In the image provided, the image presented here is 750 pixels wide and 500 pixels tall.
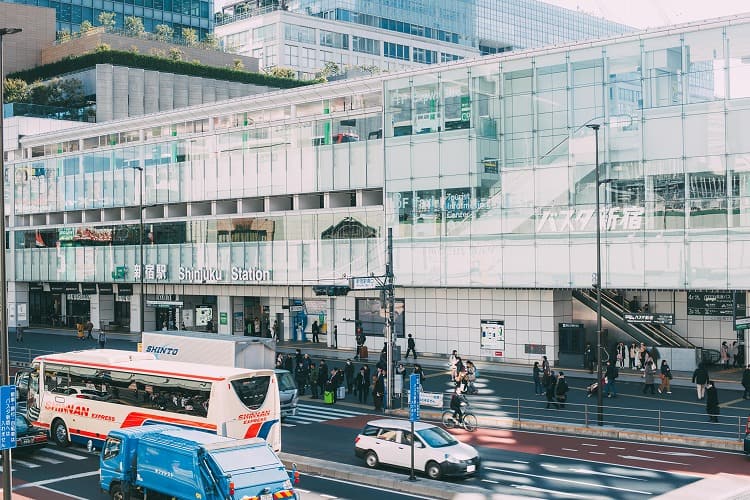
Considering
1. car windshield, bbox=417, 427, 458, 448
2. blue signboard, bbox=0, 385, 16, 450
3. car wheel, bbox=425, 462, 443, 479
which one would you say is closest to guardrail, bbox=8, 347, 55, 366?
car windshield, bbox=417, 427, 458, 448

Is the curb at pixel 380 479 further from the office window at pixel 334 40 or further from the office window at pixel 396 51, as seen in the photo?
the office window at pixel 396 51

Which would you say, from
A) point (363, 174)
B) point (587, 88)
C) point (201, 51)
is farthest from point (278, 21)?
point (587, 88)

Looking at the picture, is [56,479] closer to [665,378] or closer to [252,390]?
[252,390]

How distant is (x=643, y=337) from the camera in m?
48.8

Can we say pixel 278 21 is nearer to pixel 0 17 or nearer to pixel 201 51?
pixel 201 51

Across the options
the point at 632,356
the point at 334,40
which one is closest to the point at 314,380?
the point at 632,356

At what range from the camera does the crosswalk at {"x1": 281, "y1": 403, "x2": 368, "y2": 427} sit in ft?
118

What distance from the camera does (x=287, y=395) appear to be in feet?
119

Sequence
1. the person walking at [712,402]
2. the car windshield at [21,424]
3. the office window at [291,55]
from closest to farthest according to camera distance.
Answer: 1. the car windshield at [21,424]
2. the person walking at [712,402]
3. the office window at [291,55]

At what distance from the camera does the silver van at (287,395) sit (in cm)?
3606

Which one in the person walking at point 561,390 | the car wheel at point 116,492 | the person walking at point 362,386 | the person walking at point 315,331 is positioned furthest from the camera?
the person walking at point 315,331

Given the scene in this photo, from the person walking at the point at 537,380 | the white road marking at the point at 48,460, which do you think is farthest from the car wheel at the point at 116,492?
the person walking at the point at 537,380

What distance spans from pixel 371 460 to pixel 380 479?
6.87ft

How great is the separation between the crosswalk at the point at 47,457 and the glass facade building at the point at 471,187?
26.5 m
